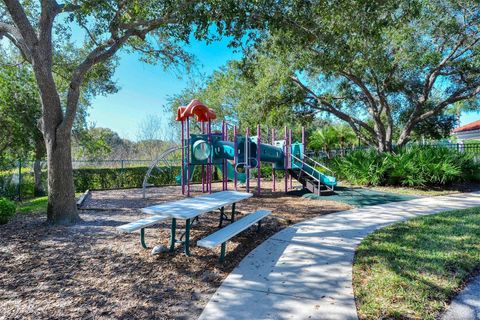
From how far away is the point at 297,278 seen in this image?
3.28 metres

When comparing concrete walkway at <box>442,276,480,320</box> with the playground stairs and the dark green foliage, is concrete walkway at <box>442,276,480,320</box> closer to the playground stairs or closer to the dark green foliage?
the playground stairs

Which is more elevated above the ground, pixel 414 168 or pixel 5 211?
pixel 414 168

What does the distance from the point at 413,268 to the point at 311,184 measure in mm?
6583

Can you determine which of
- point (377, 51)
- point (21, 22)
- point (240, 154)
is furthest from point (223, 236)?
point (377, 51)

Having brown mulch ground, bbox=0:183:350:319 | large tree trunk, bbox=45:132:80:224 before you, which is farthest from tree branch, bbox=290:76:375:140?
large tree trunk, bbox=45:132:80:224

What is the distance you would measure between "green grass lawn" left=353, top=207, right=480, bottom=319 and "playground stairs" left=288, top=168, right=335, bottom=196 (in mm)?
4245

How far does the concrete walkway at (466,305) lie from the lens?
97.5 inches

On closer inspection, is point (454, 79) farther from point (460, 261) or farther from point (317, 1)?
point (460, 261)

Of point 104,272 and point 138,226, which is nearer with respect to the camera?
point 104,272

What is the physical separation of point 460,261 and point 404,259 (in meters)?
0.61

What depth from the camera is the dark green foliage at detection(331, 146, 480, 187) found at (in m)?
10.2

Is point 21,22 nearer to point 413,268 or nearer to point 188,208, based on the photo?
point 188,208

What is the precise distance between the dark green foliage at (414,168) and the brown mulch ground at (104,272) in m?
6.81

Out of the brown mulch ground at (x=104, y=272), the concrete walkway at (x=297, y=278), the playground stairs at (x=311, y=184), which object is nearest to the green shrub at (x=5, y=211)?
the brown mulch ground at (x=104, y=272)
